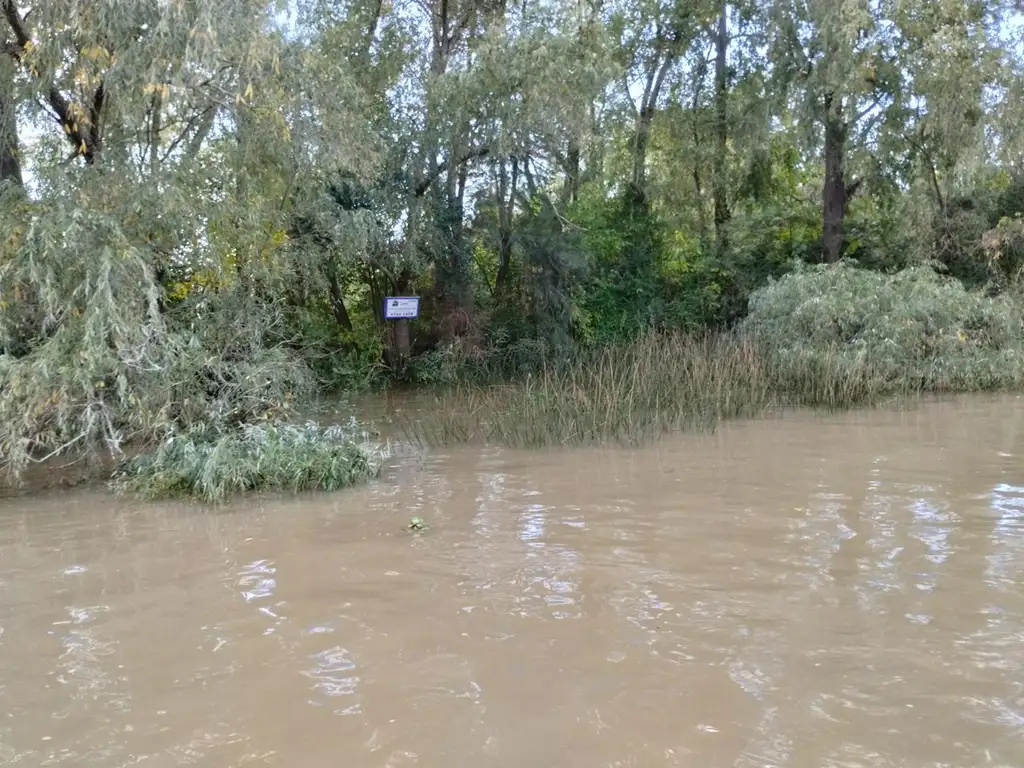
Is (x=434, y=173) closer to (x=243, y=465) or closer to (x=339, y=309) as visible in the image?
(x=339, y=309)

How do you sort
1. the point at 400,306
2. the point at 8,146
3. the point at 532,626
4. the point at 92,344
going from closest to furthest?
the point at 532,626 → the point at 92,344 → the point at 8,146 → the point at 400,306

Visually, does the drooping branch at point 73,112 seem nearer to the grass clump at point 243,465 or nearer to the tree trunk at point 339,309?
the grass clump at point 243,465

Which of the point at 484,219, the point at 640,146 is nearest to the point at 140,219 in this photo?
the point at 484,219

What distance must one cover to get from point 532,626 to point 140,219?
17.1 ft

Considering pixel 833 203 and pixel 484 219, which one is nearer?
pixel 484 219

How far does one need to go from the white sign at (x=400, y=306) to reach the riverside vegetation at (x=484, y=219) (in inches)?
26.8

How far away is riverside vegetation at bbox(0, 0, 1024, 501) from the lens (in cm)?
673

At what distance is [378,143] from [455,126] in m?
2.22

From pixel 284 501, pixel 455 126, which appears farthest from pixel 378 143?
pixel 284 501

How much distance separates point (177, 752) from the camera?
2.96m

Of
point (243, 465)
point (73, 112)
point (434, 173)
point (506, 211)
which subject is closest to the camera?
point (243, 465)

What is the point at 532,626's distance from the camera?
395cm

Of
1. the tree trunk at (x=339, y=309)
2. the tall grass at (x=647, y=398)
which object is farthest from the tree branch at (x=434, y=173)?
the tall grass at (x=647, y=398)

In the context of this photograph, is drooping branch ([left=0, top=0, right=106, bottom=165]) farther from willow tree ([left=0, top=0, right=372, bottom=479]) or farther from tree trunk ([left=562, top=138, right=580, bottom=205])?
tree trunk ([left=562, top=138, right=580, bottom=205])
